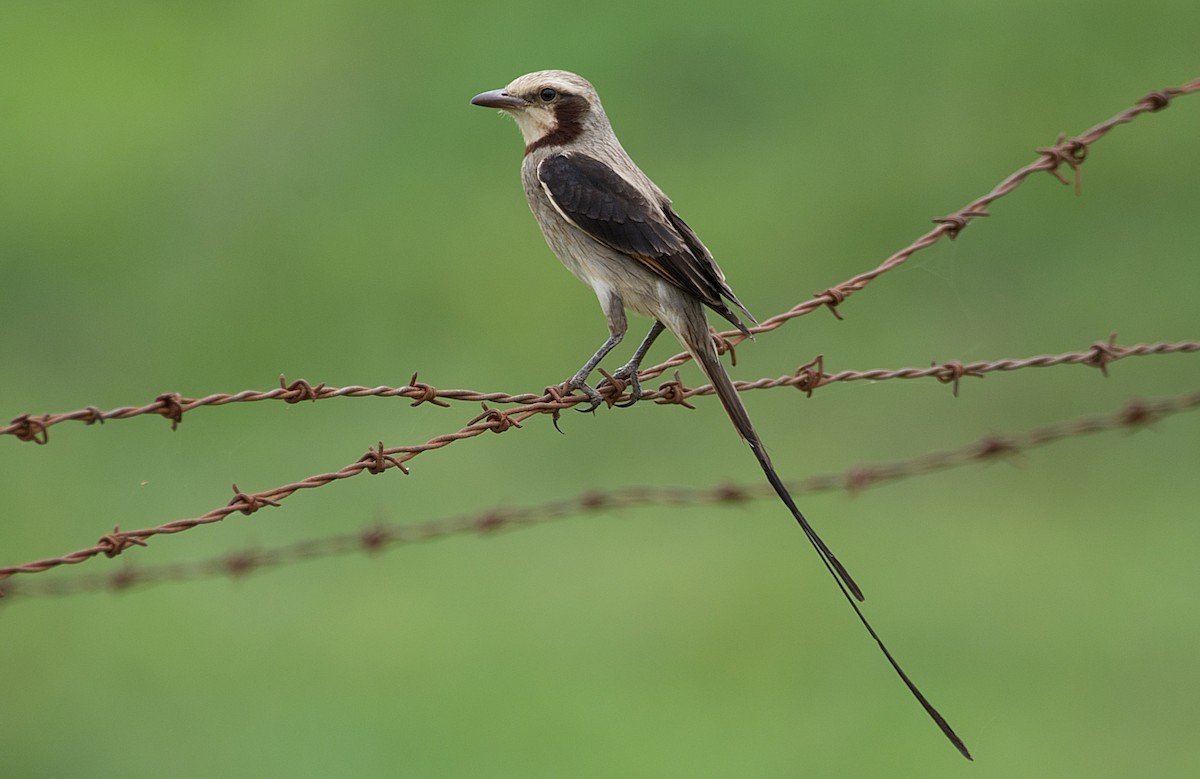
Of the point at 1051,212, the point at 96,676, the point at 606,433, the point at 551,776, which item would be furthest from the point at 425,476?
the point at 1051,212

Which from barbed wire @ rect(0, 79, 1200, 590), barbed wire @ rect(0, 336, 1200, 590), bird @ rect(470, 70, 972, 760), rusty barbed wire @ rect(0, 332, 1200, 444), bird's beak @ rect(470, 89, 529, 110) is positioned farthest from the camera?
bird's beak @ rect(470, 89, 529, 110)

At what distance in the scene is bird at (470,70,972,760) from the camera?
572 centimetres

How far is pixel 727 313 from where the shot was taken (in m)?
5.50

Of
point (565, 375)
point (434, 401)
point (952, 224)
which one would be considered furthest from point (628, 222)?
point (565, 375)

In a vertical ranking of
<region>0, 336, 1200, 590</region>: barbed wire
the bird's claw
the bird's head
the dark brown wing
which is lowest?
<region>0, 336, 1200, 590</region>: barbed wire

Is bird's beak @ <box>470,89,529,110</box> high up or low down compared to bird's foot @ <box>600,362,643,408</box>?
up

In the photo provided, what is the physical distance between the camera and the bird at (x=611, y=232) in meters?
5.72

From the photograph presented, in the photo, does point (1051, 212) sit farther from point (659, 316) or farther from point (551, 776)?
point (659, 316)

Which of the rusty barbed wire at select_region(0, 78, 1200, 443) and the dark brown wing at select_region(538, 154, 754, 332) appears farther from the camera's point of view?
the dark brown wing at select_region(538, 154, 754, 332)

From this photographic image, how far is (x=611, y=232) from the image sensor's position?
5.89m

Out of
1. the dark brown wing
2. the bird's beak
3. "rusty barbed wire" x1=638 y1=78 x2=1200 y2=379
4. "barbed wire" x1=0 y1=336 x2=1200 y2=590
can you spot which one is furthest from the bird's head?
"barbed wire" x1=0 y1=336 x2=1200 y2=590

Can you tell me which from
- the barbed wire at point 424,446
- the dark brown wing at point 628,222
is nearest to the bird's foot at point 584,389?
the barbed wire at point 424,446

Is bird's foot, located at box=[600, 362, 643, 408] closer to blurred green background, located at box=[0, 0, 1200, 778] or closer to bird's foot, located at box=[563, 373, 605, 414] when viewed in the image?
bird's foot, located at box=[563, 373, 605, 414]

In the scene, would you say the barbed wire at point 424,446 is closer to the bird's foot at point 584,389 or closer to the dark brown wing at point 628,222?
the bird's foot at point 584,389
